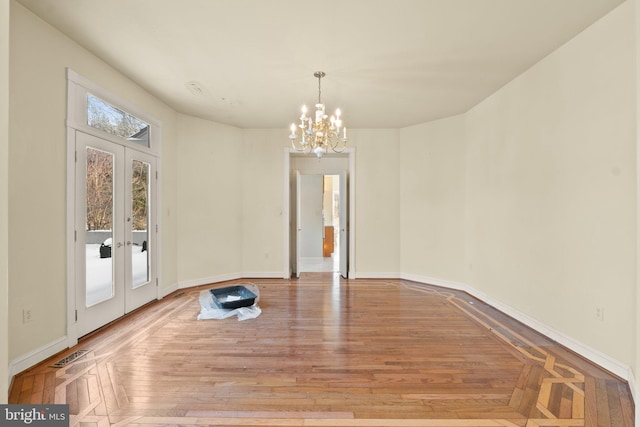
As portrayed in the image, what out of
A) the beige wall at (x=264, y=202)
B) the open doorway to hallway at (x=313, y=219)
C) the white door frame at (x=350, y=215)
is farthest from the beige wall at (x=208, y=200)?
the open doorway to hallway at (x=313, y=219)

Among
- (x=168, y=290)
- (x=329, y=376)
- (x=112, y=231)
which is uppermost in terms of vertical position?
(x=112, y=231)

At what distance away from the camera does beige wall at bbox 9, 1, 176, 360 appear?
2258 mm

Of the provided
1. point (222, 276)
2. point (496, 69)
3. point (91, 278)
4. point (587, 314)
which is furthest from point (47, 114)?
point (587, 314)

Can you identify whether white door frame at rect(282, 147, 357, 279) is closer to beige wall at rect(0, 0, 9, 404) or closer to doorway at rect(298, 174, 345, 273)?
doorway at rect(298, 174, 345, 273)

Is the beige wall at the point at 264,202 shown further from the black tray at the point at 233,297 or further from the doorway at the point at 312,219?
the doorway at the point at 312,219

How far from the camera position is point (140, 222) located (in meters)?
3.86

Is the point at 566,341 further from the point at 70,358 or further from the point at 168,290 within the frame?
the point at 168,290

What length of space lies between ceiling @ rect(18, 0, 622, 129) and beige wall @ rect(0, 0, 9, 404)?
138cm

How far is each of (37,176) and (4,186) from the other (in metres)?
1.63

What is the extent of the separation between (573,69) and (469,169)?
199 centimetres

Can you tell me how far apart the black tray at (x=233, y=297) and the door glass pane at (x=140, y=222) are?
0.96 meters

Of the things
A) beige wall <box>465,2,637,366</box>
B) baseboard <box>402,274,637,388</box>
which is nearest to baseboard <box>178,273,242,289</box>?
baseboard <box>402,274,637,388</box>

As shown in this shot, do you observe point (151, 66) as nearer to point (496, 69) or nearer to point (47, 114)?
point (47, 114)

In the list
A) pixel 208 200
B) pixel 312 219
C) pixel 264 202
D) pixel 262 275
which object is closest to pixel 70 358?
pixel 208 200
